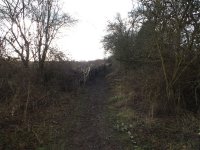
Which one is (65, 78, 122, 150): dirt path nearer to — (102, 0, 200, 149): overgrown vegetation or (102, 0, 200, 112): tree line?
(102, 0, 200, 149): overgrown vegetation

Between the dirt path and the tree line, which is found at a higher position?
the tree line

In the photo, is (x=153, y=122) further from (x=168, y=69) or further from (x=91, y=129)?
(x=168, y=69)

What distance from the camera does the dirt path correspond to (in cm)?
1054

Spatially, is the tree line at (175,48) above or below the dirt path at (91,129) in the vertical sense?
above

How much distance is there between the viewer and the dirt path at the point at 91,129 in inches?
415

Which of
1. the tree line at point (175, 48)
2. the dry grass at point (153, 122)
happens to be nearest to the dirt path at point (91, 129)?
the dry grass at point (153, 122)

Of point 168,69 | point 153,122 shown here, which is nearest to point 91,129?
point 153,122

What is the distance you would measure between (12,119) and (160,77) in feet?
23.9

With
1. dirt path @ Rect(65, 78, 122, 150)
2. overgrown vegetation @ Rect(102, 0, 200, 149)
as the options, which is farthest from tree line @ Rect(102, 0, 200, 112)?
dirt path @ Rect(65, 78, 122, 150)

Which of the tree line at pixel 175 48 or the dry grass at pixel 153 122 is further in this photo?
the tree line at pixel 175 48

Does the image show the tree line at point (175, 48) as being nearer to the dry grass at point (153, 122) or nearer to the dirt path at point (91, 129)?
the dry grass at point (153, 122)

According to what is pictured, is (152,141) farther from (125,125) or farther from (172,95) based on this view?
(172,95)

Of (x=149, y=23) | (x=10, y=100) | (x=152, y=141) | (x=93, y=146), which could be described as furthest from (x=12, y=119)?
(x=149, y=23)

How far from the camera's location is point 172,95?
14211 mm
